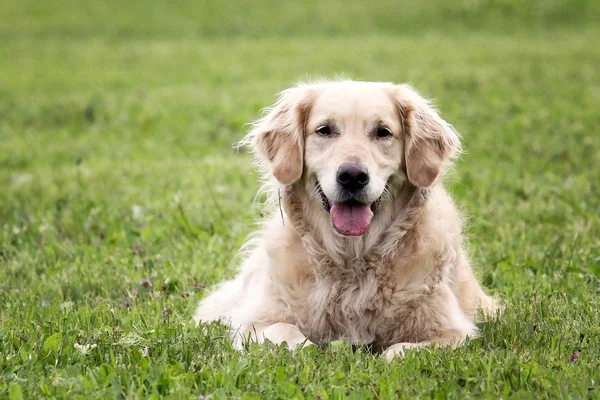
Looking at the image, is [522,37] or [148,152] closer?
[148,152]

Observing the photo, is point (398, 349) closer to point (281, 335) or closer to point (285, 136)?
point (281, 335)

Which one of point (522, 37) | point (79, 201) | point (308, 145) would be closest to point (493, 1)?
point (522, 37)

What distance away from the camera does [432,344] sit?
4.40 m

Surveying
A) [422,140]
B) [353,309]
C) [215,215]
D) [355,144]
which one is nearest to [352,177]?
[355,144]

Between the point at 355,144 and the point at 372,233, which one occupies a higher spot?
the point at 355,144

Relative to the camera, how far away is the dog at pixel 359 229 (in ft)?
15.6

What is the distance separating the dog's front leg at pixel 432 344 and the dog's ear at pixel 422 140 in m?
0.88

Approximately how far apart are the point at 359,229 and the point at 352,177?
344 millimetres

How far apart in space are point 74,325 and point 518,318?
259 cm

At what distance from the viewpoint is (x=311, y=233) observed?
16.4ft

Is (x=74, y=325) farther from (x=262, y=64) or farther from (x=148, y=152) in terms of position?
(x=262, y=64)

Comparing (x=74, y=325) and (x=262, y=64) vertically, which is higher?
(x=74, y=325)

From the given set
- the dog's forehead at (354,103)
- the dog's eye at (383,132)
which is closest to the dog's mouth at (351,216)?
the dog's eye at (383,132)

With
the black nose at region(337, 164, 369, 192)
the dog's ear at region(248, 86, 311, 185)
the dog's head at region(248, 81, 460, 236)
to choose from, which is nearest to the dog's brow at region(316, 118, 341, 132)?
the dog's head at region(248, 81, 460, 236)
